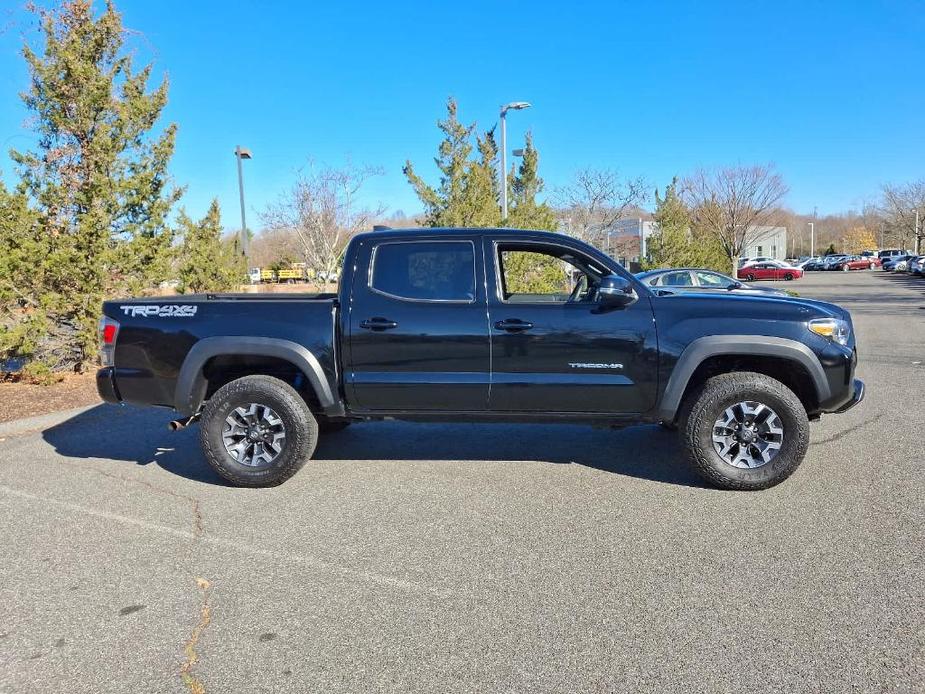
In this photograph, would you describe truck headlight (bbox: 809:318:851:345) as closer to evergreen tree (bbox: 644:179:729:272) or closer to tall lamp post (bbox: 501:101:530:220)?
tall lamp post (bbox: 501:101:530:220)

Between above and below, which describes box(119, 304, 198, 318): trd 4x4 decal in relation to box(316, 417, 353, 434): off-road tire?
above

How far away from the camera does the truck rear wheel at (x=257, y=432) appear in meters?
4.81

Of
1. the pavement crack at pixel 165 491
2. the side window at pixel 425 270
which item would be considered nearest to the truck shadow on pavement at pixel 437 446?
the pavement crack at pixel 165 491

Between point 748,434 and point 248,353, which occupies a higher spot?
point 248,353

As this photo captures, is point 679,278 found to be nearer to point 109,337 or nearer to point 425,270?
point 425,270

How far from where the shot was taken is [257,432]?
4.88 meters

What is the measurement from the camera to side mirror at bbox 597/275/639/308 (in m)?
4.48

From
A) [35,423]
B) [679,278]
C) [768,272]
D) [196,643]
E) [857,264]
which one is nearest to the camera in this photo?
[196,643]

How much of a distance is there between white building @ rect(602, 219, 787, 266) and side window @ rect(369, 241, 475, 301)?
80.1 feet

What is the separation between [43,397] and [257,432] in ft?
16.0

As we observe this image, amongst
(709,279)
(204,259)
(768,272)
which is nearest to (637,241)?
(768,272)

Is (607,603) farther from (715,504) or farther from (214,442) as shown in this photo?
(214,442)

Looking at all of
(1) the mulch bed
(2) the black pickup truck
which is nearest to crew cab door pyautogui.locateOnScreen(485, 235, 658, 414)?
(2) the black pickup truck

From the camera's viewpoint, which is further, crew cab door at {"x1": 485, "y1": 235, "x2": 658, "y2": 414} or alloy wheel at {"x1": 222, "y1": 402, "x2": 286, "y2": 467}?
alloy wheel at {"x1": 222, "y1": 402, "x2": 286, "y2": 467}
